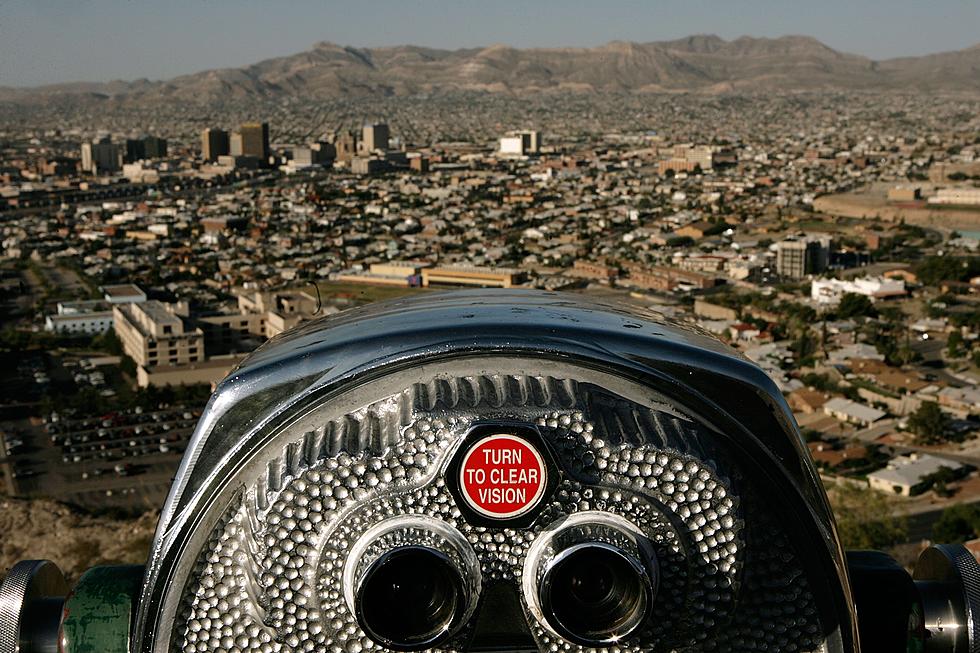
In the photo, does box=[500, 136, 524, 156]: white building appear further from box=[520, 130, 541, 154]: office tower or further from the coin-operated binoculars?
the coin-operated binoculars

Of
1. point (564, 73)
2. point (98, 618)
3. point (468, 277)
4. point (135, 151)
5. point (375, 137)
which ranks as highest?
point (564, 73)

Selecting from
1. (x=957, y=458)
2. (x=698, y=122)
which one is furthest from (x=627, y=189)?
(x=698, y=122)

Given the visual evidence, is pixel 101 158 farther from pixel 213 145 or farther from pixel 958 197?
pixel 958 197

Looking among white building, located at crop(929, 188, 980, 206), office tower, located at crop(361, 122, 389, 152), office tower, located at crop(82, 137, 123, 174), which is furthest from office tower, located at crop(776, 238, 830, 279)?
office tower, located at crop(361, 122, 389, 152)

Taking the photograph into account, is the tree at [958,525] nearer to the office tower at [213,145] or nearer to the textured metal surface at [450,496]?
the textured metal surface at [450,496]

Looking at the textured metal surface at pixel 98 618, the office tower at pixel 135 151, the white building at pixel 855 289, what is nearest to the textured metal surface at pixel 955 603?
the textured metal surface at pixel 98 618

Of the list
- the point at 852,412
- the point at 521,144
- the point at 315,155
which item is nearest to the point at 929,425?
the point at 852,412
